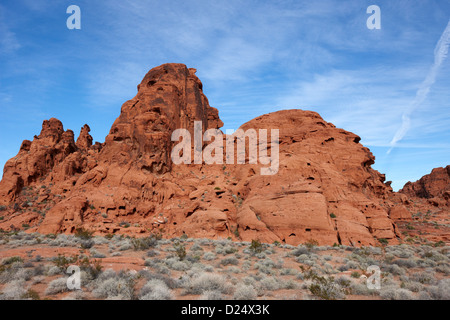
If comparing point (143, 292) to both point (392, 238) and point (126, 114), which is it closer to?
point (392, 238)

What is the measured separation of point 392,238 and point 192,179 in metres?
24.6

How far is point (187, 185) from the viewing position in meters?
31.6

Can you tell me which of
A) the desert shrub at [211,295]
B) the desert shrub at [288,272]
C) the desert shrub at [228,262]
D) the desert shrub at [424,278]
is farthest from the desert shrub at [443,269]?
the desert shrub at [211,295]

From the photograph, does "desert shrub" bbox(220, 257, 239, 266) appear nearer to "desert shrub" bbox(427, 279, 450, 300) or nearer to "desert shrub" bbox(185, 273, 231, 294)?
"desert shrub" bbox(185, 273, 231, 294)

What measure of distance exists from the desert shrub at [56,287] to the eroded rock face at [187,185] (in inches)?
602

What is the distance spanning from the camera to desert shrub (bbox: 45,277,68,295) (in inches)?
289

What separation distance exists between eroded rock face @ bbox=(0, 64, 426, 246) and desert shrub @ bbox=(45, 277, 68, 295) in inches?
602

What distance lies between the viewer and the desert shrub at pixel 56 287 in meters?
7.34

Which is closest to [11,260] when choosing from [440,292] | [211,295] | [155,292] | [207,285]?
[155,292]

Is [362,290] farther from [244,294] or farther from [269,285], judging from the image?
[244,294]

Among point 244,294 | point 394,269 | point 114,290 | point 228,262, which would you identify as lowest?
point 228,262

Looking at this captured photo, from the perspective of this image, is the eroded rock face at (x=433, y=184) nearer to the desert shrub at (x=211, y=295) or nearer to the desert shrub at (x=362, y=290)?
the desert shrub at (x=362, y=290)

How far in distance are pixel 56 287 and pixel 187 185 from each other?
2410 centimetres

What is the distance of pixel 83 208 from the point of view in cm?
2516
